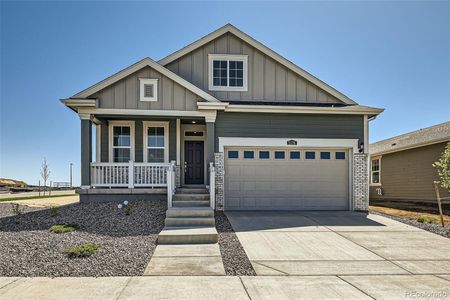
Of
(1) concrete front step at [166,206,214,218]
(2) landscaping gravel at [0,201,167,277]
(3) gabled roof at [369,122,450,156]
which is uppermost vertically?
(3) gabled roof at [369,122,450,156]

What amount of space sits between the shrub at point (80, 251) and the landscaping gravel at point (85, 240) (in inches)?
3.6

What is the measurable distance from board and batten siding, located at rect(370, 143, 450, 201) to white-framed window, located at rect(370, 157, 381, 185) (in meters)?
0.39

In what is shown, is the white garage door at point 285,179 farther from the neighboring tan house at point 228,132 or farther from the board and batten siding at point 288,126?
the board and batten siding at point 288,126

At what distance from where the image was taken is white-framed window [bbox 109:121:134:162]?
12.4 m

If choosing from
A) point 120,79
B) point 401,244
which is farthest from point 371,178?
point 120,79

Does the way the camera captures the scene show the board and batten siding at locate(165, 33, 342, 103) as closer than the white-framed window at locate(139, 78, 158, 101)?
No

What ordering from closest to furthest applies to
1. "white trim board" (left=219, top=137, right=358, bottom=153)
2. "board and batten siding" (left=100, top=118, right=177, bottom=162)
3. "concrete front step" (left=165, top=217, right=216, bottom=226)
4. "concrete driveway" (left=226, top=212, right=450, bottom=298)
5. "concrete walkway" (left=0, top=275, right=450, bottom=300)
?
"concrete walkway" (left=0, top=275, right=450, bottom=300), "concrete driveway" (left=226, top=212, right=450, bottom=298), "concrete front step" (left=165, top=217, right=216, bottom=226), "white trim board" (left=219, top=137, right=358, bottom=153), "board and batten siding" (left=100, top=118, right=177, bottom=162)

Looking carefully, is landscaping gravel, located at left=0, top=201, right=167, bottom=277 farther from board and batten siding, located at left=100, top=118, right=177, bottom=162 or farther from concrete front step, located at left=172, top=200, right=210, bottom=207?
board and batten siding, located at left=100, top=118, right=177, bottom=162

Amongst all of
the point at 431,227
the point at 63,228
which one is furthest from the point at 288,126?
the point at 63,228

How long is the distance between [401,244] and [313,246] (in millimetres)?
2111

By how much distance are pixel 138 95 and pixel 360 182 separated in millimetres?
8711

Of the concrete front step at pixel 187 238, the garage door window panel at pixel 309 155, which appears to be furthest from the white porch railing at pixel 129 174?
the garage door window panel at pixel 309 155

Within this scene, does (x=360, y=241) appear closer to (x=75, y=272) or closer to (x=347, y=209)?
(x=347, y=209)

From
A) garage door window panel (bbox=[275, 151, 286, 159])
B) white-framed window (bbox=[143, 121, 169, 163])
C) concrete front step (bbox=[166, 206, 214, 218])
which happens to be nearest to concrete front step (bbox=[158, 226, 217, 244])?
concrete front step (bbox=[166, 206, 214, 218])
